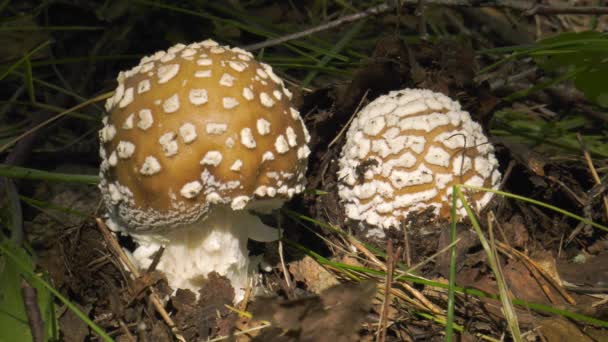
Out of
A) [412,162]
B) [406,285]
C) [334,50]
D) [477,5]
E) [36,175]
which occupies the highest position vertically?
[477,5]

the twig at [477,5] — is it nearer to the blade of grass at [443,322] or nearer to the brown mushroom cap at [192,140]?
the brown mushroom cap at [192,140]

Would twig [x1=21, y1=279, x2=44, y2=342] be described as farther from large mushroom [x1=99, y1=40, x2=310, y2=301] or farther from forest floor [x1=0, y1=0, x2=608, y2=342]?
large mushroom [x1=99, y1=40, x2=310, y2=301]

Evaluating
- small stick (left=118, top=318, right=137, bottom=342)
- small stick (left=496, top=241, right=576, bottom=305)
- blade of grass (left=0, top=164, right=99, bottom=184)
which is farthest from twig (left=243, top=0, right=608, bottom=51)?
small stick (left=118, top=318, right=137, bottom=342)

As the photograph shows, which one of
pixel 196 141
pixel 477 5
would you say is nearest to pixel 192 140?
→ pixel 196 141

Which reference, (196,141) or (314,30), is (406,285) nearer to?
(196,141)

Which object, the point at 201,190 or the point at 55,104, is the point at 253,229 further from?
the point at 55,104
